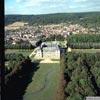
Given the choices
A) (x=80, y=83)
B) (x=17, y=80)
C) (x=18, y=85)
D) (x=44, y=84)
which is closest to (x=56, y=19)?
(x=44, y=84)

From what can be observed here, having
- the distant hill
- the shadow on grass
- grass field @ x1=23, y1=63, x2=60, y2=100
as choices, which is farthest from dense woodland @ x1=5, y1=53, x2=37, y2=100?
the distant hill

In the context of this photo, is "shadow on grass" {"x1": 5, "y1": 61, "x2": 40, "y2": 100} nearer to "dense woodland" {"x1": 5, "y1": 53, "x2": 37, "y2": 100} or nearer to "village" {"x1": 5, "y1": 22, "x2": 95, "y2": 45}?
"dense woodland" {"x1": 5, "y1": 53, "x2": 37, "y2": 100}

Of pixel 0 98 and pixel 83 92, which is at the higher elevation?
pixel 0 98

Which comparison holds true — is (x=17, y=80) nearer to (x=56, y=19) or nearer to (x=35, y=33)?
(x=35, y=33)

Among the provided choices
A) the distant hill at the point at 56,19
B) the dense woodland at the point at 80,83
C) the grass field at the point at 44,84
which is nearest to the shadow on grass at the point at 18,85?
the grass field at the point at 44,84

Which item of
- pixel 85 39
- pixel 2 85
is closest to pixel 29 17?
pixel 85 39

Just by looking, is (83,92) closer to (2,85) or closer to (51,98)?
(51,98)
